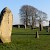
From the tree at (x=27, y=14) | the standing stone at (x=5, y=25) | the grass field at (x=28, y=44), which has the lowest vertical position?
the grass field at (x=28, y=44)

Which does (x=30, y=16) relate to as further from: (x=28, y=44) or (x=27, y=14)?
(x=28, y=44)

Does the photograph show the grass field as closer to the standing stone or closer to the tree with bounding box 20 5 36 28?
the standing stone

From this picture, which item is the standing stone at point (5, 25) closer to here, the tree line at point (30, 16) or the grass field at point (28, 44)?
the grass field at point (28, 44)

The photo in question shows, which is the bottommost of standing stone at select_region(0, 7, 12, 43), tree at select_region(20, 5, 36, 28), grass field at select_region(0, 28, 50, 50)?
grass field at select_region(0, 28, 50, 50)

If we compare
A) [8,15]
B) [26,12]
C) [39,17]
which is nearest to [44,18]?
[39,17]

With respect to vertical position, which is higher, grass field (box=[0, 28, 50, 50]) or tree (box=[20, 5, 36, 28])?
tree (box=[20, 5, 36, 28])

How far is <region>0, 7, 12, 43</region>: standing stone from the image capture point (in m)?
14.2

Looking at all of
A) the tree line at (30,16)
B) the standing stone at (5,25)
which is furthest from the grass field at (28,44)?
the tree line at (30,16)

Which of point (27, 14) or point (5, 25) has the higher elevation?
point (27, 14)

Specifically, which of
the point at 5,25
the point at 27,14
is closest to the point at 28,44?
the point at 5,25

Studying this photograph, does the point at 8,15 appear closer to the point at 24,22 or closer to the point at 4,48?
the point at 4,48

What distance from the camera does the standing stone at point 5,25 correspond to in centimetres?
1422

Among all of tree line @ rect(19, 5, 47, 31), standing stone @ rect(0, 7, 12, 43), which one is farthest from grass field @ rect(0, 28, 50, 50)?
tree line @ rect(19, 5, 47, 31)

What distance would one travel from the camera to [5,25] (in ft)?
48.5
